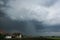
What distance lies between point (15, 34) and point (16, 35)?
595 millimetres

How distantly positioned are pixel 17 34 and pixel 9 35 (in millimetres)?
2086

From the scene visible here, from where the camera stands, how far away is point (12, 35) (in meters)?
23.9

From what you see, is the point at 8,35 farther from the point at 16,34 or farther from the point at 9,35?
the point at 16,34

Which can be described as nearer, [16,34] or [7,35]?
[7,35]

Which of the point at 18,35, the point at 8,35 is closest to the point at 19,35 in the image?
the point at 18,35

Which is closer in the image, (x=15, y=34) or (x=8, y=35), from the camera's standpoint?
(x=8, y=35)

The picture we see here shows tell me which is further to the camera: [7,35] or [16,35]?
[16,35]

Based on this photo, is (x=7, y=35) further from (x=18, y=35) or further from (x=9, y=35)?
(x=18, y=35)

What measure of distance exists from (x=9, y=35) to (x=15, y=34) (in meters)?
1.40

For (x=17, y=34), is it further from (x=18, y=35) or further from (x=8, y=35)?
(x=8, y=35)

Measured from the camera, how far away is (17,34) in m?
25.4

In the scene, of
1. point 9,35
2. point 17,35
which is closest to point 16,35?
point 17,35

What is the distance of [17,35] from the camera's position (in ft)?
82.9

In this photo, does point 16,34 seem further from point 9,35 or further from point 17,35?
point 9,35
